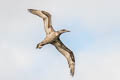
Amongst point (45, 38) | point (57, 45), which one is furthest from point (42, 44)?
point (57, 45)

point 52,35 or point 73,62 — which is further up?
point 52,35

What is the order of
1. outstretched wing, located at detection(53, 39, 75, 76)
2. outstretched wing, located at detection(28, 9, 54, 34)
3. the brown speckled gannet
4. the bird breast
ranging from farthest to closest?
outstretched wing, located at detection(53, 39, 75, 76) → outstretched wing, located at detection(28, 9, 54, 34) → the brown speckled gannet → the bird breast

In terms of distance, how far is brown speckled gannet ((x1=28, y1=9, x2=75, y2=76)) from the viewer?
168 feet

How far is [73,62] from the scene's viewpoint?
187ft

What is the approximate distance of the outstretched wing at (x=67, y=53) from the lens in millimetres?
55306

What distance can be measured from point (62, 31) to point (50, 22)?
Result: 12.8ft

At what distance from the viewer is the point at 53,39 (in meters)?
51.5

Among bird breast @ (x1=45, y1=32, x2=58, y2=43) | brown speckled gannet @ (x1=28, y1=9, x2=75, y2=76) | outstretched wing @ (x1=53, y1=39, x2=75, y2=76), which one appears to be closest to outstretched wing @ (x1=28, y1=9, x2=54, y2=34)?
brown speckled gannet @ (x1=28, y1=9, x2=75, y2=76)

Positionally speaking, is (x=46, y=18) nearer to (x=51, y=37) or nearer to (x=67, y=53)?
(x=51, y=37)

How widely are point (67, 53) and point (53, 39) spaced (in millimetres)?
6804

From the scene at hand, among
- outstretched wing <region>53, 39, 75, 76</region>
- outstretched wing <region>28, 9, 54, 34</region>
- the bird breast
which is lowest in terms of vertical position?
outstretched wing <region>53, 39, 75, 76</region>

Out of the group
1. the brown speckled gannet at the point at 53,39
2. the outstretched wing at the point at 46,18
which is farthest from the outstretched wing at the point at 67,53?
the outstretched wing at the point at 46,18

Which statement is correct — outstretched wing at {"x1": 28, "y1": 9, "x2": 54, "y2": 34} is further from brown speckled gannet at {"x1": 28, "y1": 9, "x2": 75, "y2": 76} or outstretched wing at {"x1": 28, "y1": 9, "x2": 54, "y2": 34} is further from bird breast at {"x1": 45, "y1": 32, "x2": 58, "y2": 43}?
bird breast at {"x1": 45, "y1": 32, "x2": 58, "y2": 43}

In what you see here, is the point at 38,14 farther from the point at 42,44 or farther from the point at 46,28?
the point at 42,44
